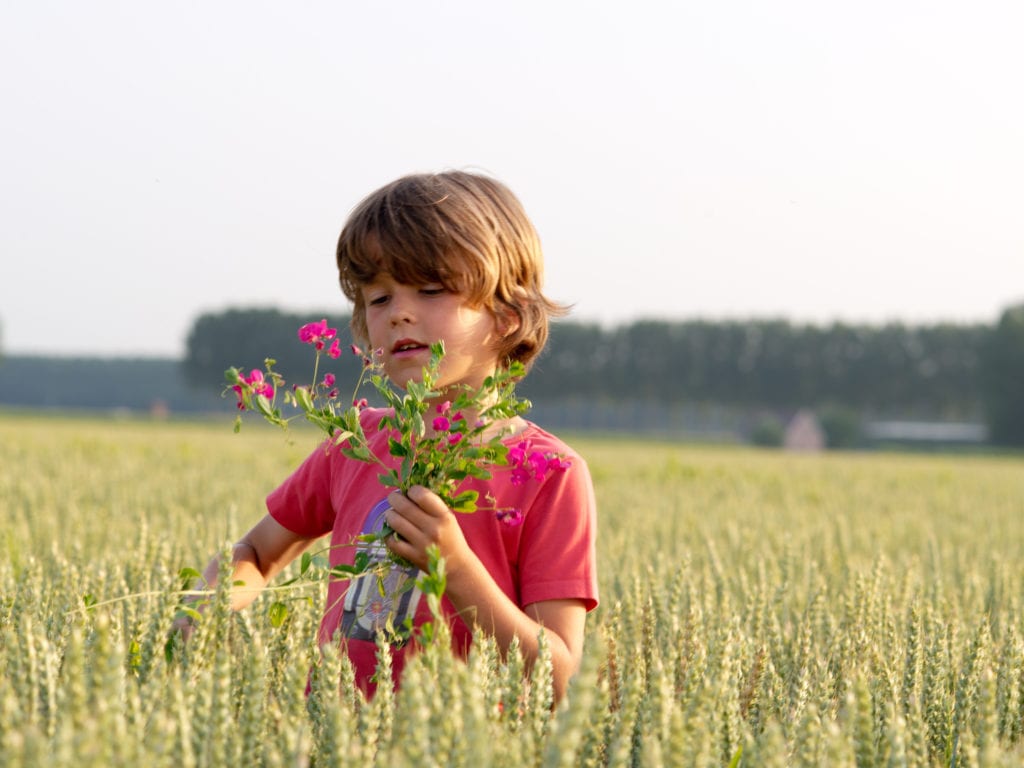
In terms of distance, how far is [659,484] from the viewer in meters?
9.14

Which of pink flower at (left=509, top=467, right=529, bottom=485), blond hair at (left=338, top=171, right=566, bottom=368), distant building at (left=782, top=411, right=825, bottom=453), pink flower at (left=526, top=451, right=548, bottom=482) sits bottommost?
distant building at (left=782, top=411, right=825, bottom=453)

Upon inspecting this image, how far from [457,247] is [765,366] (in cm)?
6902

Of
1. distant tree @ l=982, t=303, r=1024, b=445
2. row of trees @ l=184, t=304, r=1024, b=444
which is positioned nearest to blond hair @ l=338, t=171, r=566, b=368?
distant tree @ l=982, t=303, r=1024, b=445

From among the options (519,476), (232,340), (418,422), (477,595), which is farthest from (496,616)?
(232,340)

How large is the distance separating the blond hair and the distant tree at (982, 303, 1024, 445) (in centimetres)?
5604

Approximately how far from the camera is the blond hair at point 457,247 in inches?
80.2

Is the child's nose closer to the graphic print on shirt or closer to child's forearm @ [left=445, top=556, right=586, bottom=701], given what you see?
the graphic print on shirt

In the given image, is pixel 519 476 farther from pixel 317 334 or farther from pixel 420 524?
pixel 317 334

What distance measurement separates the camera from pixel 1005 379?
5506 centimetres

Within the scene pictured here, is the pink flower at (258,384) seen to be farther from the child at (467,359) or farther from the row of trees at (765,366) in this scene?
the row of trees at (765,366)

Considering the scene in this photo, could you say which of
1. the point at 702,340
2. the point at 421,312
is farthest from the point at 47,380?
the point at 421,312

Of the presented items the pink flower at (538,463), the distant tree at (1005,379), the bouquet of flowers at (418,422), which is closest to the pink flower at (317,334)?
the bouquet of flowers at (418,422)

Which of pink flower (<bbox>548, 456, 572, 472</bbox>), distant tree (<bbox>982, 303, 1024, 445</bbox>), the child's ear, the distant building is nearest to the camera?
pink flower (<bbox>548, 456, 572, 472</bbox>)

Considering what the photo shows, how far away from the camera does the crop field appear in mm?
1050
